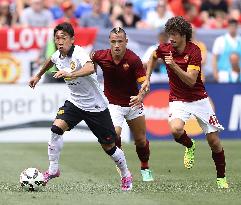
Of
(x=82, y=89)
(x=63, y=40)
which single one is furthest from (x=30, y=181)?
(x=63, y=40)

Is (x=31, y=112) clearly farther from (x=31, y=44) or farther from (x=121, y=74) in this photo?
(x=121, y=74)

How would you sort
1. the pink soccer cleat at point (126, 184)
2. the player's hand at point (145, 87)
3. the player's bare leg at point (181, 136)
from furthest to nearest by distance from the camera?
the player's bare leg at point (181, 136), the player's hand at point (145, 87), the pink soccer cleat at point (126, 184)

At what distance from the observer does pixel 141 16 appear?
85.4ft

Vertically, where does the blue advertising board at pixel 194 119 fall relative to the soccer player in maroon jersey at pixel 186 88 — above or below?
below

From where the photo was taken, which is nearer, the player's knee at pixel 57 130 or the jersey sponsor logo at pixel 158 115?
the player's knee at pixel 57 130

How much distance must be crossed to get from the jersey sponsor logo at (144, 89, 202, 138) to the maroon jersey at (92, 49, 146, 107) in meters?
7.03

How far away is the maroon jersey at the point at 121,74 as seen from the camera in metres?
13.1

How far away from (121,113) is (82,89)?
1.40 m

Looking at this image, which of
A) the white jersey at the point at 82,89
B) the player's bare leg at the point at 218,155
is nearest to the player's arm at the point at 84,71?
the white jersey at the point at 82,89

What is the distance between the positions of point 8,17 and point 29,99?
15.3 feet

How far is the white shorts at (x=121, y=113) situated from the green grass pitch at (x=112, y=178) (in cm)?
88

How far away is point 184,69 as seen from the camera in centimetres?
1264

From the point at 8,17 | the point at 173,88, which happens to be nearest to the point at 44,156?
the point at 173,88

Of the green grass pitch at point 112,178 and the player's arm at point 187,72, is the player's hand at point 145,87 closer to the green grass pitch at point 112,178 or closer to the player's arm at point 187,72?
→ the player's arm at point 187,72
